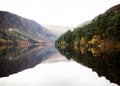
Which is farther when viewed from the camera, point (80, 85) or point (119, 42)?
point (119, 42)

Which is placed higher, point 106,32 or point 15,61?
point 106,32

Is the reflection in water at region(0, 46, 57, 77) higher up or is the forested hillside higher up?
the forested hillside

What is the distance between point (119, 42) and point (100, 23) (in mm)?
23587

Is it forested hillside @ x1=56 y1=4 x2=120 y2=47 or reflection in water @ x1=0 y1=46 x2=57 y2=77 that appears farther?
forested hillside @ x1=56 y1=4 x2=120 y2=47

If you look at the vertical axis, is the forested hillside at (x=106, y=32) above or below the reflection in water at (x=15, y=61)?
above

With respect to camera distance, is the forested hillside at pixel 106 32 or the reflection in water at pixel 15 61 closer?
the reflection in water at pixel 15 61

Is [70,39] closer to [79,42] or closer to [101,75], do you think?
[79,42]

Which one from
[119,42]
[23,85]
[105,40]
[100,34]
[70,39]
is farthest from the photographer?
[70,39]

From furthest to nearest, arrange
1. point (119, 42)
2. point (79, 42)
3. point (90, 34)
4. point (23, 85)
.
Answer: point (79, 42)
point (90, 34)
point (119, 42)
point (23, 85)

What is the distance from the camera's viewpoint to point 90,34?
381ft

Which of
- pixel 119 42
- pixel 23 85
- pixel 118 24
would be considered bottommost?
pixel 23 85

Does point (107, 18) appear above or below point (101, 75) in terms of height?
above

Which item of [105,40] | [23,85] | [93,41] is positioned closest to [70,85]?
[23,85]

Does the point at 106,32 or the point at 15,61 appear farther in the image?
the point at 106,32
